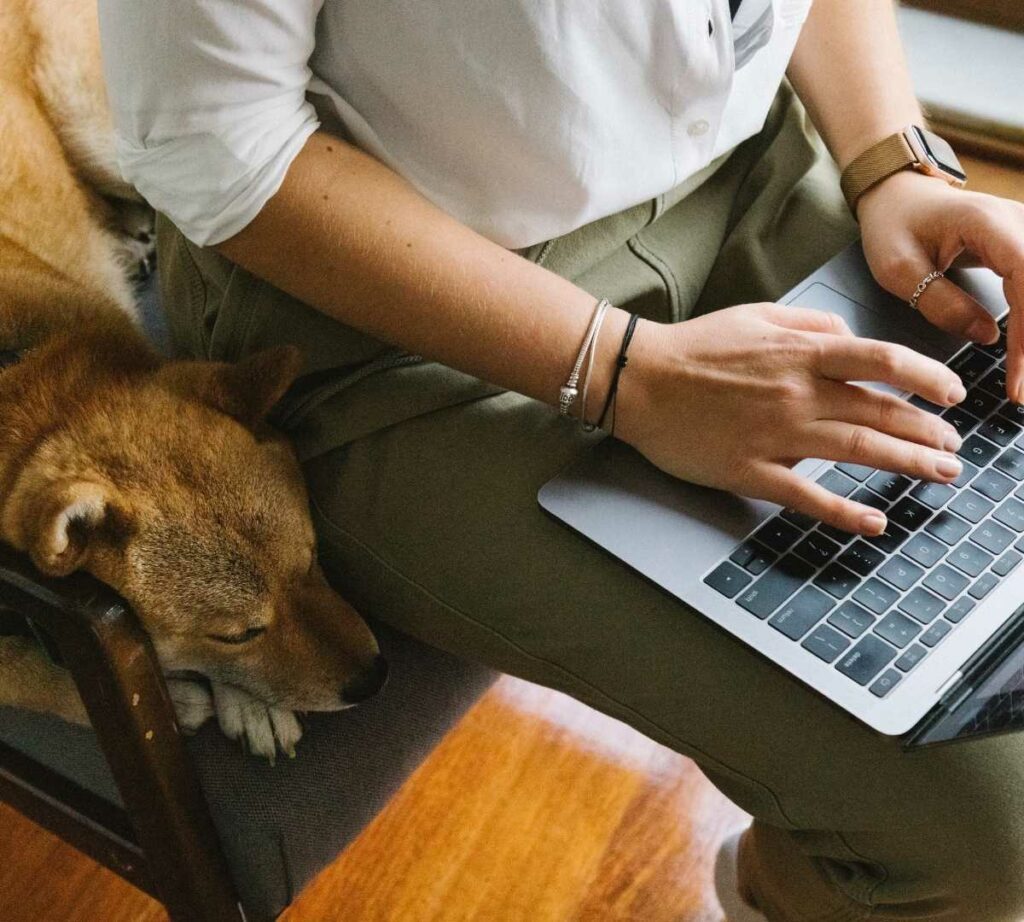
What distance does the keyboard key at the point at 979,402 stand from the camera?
2.83 ft

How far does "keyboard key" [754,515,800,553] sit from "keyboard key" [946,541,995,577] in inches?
4.6

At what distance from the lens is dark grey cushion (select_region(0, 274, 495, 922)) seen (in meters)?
0.87

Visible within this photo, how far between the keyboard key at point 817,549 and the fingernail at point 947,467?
9 cm

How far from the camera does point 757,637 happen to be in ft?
2.37

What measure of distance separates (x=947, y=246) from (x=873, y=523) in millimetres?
322

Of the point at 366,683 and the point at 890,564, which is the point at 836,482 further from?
the point at 366,683

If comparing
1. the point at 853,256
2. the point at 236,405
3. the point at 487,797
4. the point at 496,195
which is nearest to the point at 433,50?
the point at 496,195

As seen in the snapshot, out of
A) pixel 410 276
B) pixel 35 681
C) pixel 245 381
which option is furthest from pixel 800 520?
pixel 35 681

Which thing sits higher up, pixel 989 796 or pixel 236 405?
pixel 989 796

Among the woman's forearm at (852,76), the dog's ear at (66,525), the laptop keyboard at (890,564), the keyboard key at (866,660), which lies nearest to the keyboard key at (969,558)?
the laptop keyboard at (890,564)

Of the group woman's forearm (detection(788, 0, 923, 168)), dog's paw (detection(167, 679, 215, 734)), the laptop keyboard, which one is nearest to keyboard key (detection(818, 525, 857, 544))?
the laptop keyboard

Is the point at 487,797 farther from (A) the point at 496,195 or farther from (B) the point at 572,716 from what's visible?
(A) the point at 496,195

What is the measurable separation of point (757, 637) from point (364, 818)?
0.41 metres

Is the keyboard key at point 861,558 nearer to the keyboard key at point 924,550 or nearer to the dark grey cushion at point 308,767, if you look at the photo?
the keyboard key at point 924,550
